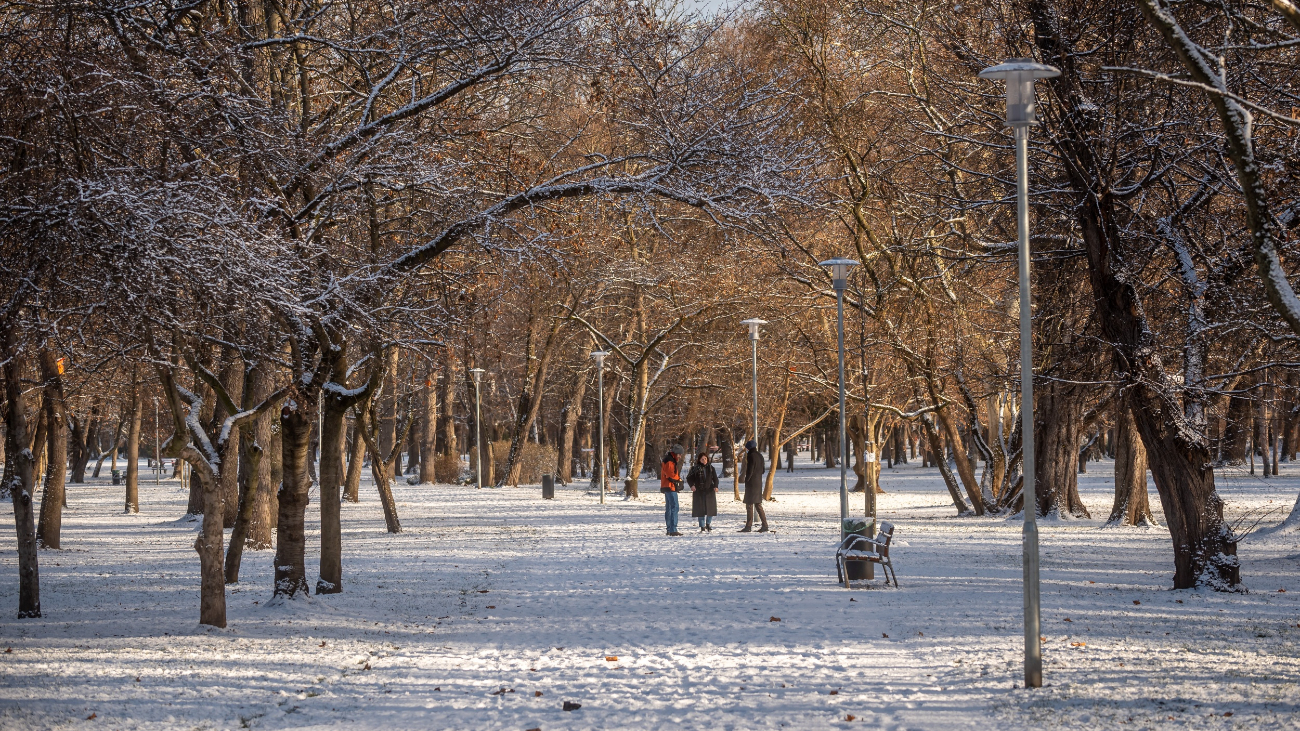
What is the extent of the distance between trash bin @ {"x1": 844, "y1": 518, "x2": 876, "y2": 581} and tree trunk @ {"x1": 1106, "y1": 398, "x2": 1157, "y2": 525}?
33.6 feet

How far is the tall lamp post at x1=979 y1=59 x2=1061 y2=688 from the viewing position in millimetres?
8016

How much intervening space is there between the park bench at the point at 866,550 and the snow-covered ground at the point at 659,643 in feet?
1.01

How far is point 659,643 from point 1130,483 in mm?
15852

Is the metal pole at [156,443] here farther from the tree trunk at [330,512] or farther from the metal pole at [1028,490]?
the metal pole at [1028,490]

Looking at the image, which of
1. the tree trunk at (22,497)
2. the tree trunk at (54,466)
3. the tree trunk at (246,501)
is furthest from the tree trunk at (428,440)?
the tree trunk at (22,497)

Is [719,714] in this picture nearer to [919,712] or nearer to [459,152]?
[919,712]

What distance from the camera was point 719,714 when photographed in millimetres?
7625

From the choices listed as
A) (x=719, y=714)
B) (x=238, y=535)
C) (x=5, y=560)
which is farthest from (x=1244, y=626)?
(x=5, y=560)

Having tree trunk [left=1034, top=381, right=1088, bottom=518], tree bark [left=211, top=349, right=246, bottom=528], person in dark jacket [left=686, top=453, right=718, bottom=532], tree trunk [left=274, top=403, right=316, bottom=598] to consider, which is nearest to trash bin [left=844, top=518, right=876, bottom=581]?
tree trunk [left=274, top=403, right=316, bottom=598]

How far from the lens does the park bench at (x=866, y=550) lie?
14055mm

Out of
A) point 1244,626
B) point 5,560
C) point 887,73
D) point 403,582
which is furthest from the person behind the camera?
point 887,73

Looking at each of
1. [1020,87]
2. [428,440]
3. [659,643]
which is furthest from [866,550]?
[428,440]

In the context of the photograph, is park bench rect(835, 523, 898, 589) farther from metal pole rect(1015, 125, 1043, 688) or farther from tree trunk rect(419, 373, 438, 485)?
tree trunk rect(419, 373, 438, 485)

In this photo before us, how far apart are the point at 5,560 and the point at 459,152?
11757 millimetres
